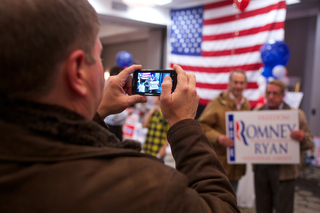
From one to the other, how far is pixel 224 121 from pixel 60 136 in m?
2.24

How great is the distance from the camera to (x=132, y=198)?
406 millimetres

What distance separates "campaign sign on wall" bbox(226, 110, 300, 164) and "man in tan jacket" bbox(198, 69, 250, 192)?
0.13 m

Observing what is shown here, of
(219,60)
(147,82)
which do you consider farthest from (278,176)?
(219,60)

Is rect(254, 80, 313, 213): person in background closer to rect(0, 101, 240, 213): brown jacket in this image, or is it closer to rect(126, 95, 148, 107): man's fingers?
rect(126, 95, 148, 107): man's fingers

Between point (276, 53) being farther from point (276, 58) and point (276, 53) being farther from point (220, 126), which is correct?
point (220, 126)

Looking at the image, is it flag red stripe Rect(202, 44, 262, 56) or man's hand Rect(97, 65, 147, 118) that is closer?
man's hand Rect(97, 65, 147, 118)

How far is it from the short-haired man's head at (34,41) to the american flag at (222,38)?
4.14 m

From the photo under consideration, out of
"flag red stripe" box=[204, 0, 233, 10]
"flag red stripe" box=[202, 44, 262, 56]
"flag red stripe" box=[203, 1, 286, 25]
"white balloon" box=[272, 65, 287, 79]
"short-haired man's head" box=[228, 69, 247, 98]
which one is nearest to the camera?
"short-haired man's head" box=[228, 69, 247, 98]

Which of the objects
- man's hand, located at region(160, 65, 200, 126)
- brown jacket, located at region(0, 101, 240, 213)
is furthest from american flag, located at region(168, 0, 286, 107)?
brown jacket, located at region(0, 101, 240, 213)

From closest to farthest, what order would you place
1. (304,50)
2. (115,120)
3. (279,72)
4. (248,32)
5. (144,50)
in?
(115,120), (279,72), (248,32), (304,50), (144,50)

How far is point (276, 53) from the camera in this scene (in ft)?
10.9

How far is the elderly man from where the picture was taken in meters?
0.38

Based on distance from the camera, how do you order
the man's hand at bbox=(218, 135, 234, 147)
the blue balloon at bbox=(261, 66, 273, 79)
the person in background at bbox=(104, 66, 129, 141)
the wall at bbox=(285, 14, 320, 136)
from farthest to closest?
1. the wall at bbox=(285, 14, 320, 136)
2. the blue balloon at bbox=(261, 66, 273, 79)
3. the person in background at bbox=(104, 66, 129, 141)
4. the man's hand at bbox=(218, 135, 234, 147)

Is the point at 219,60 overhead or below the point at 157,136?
overhead
